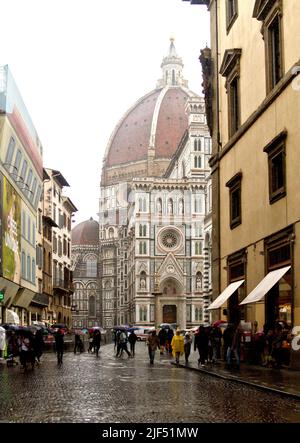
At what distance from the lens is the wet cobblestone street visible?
11.8m

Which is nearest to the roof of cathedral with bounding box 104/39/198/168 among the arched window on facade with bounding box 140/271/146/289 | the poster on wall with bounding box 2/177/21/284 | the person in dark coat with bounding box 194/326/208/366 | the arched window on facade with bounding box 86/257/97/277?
the arched window on facade with bounding box 86/257/97/277

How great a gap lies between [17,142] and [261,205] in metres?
22.5

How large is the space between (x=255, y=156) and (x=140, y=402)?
13.1 metres

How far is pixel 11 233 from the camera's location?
43594mm

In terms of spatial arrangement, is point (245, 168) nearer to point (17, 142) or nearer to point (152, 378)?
point (152, 378)

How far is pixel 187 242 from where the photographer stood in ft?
396

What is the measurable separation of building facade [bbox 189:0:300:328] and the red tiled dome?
143 meters

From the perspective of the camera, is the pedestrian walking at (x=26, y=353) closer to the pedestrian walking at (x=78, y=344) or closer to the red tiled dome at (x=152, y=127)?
the pedestrian walking at (x=78, y=344)

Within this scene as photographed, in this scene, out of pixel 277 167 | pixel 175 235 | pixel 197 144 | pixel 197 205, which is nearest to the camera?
pixel 277 167

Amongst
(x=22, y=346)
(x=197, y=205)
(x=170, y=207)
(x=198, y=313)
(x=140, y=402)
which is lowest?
(x=140, y=402)

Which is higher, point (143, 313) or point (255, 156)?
point (255, 156)

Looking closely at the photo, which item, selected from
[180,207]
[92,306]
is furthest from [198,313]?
[92,306]

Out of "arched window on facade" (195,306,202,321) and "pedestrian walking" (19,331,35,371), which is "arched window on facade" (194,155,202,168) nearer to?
"arched window on facade" (195,306,202,321)

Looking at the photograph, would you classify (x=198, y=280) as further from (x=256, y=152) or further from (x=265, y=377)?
(x=265, y=377)
